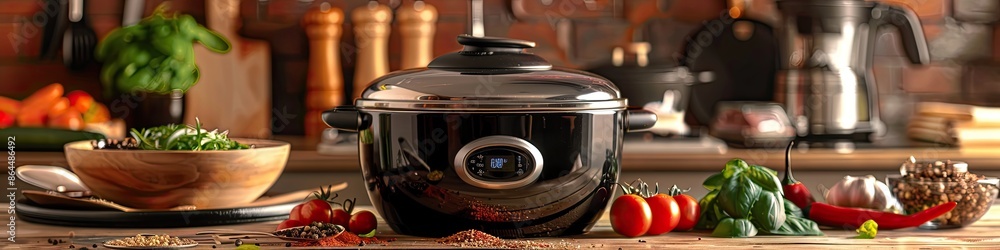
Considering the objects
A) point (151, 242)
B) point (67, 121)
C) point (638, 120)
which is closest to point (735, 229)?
point (638, 120)

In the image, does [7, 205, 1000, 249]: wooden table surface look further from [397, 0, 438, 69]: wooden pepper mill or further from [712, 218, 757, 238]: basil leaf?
[397, 0, 438, 69]: wooden pepper mill

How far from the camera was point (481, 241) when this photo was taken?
1.21 metres

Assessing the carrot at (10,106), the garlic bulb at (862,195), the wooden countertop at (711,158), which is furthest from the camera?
the carrot at (10,106)

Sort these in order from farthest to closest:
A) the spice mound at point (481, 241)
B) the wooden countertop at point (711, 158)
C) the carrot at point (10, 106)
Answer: the carrot at point (10, 106) < the wooden countertop at point (711, 158) < the spice mound at point (481, 241)

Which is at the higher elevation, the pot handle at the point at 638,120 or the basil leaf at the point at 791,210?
the pot handle at the point at 638,120

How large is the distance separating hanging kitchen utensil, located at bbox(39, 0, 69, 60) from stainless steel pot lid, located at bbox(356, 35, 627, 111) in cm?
196

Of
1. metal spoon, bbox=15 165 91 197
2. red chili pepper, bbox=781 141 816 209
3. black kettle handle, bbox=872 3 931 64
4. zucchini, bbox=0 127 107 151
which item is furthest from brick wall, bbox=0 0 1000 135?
red chili pepper, bbox=781 141 816 209

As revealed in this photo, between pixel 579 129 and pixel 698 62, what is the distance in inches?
74.1

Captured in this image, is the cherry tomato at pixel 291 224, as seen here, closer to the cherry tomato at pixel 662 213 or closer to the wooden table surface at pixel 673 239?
the wooden table surface at pixel 673 239

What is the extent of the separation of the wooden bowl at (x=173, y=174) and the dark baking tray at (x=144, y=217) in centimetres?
5

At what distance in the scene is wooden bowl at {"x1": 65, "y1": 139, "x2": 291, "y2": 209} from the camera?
56.7 inches

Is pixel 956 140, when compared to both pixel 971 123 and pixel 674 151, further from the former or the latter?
pixel 674 151

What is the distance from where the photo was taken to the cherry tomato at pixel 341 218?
1373mm

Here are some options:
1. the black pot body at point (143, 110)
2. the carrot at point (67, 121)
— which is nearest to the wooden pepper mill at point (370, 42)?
the black pot body at point (143, 110)
